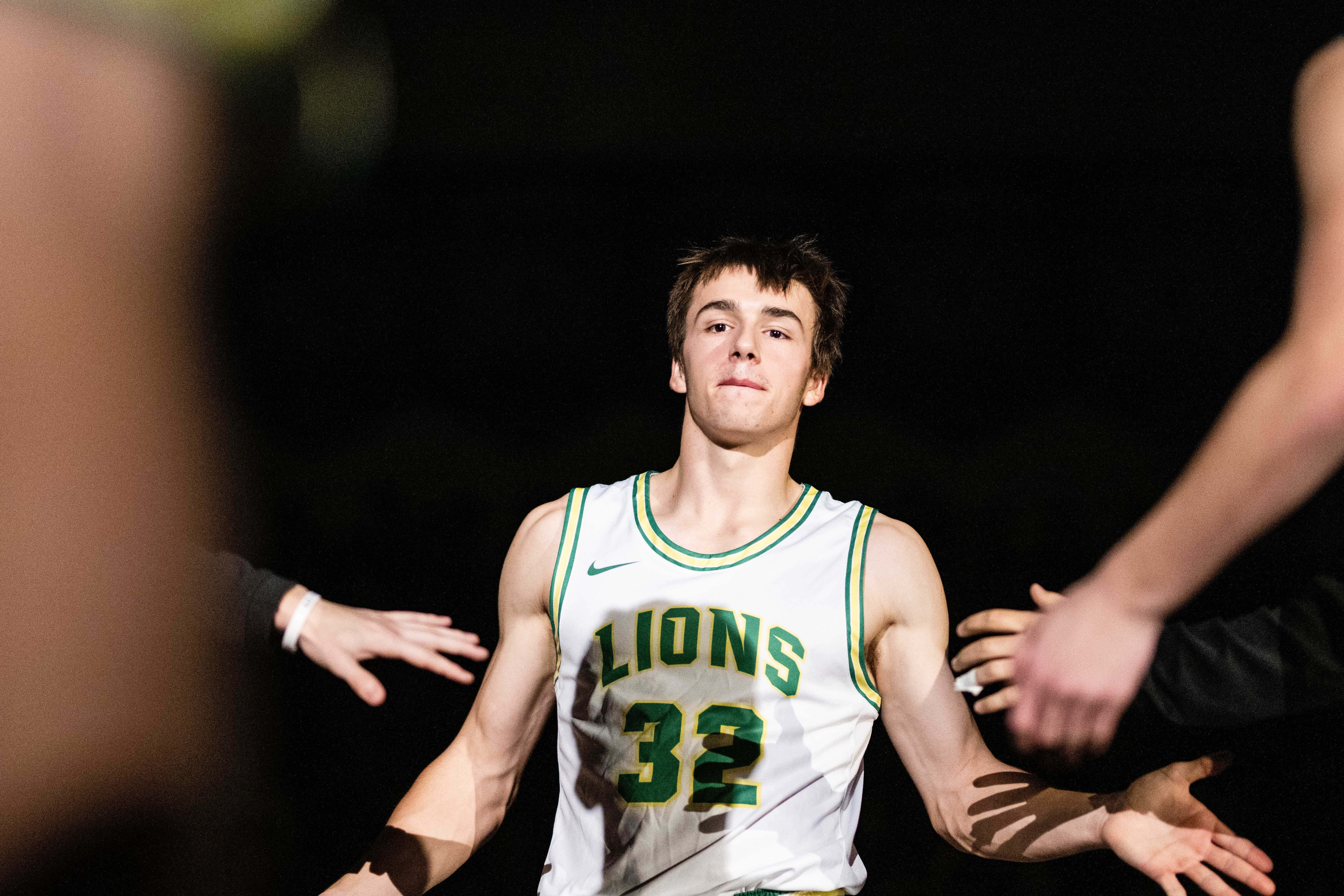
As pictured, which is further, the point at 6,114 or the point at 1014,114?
the point at 1014,114

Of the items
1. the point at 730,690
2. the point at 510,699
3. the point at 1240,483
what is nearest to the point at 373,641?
the point at 510,699

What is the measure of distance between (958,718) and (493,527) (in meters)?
1.34

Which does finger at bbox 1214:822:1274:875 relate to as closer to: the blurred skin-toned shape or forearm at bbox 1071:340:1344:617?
forearm at bbox 1071:340:1344:617

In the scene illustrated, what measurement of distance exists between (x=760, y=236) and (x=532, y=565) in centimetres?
108

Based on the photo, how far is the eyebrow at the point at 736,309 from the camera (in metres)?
2.24

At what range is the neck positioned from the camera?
2205mm

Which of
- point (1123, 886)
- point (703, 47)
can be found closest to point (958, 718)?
point (1123, 886)

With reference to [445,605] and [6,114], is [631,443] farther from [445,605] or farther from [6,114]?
[6,114]

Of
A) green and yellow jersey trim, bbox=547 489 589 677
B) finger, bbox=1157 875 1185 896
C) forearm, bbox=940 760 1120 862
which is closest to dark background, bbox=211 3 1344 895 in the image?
green and yellow jersey trim, bbox=547 489 589 677

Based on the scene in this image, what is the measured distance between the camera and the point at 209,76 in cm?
181

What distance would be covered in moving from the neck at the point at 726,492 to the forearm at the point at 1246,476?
2.87ft

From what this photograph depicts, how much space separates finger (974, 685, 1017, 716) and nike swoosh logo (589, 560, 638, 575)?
75 cm

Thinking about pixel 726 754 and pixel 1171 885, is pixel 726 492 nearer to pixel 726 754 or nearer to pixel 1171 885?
pixel 726 754

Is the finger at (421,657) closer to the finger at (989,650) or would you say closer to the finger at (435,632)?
the finger at (435,632)
